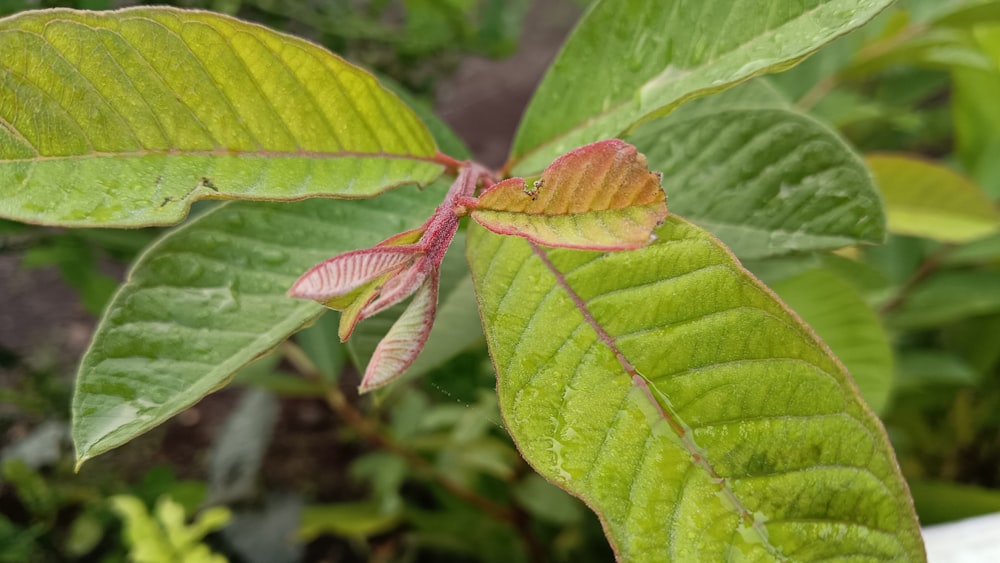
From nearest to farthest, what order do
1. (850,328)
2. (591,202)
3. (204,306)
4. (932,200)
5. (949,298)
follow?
(591,202) → (204,306) → (850,328) → (932,200) → (949,298)

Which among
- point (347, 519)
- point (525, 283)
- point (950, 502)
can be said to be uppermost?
point (525, 283)

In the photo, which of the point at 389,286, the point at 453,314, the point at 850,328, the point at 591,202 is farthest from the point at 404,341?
the point at 850,328

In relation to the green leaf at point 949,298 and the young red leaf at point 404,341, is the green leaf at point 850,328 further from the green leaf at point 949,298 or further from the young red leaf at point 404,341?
the young red leaf at point 404,341

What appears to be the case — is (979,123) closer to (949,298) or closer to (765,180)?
(949,298)

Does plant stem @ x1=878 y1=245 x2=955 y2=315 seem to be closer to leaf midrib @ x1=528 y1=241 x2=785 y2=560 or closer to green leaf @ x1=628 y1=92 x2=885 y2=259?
green leaf @ x1=628 y1=92 x2=885 y2=259

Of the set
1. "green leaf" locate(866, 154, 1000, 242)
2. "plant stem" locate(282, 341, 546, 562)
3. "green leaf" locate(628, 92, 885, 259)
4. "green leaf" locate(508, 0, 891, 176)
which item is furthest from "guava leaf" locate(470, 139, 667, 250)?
"plant stem" locate(282, 341, 546, 562)

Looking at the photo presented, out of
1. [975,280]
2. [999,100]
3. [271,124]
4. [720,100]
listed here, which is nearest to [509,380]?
[271,124]
